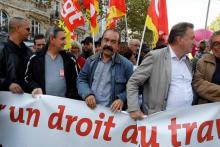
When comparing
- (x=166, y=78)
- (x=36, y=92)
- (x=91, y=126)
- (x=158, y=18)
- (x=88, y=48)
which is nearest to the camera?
(x=166, y=78)

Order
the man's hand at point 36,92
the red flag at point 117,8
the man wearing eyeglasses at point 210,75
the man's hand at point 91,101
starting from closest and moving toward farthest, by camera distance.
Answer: the man wearing eyeglasses at point 210,75
the man's hand at point 91,101
the man's hand at point 36,92
the red flag at point 117,8

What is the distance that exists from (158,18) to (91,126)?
3247mm

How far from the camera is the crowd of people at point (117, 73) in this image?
3891mm

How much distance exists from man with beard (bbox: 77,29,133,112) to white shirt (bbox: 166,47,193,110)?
20.8 inches

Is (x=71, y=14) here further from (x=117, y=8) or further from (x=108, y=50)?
(x=108, y=50)

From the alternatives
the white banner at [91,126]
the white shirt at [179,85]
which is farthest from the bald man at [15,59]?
the white shirt at [179,85]

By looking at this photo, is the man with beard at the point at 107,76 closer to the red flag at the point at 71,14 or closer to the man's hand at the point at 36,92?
the man's hand at the point at 36,92

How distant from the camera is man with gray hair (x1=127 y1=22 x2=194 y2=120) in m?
3.86

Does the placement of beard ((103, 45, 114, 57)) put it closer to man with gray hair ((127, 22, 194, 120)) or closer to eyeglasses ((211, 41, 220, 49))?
man with gray hair ((127, 22, 194, 120))

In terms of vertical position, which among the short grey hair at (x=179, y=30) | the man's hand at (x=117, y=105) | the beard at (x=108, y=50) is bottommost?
the man's hand at (x=117, y=105)

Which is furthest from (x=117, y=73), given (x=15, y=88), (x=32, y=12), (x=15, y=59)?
(x=32, y=12)

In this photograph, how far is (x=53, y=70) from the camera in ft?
15.2

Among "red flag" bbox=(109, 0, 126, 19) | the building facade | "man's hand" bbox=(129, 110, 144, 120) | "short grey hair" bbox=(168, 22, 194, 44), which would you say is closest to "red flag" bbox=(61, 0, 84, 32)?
"red flag" bbox=(109, 0, 126, 19)

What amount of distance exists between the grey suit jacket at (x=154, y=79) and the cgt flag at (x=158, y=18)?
306 centimetres
